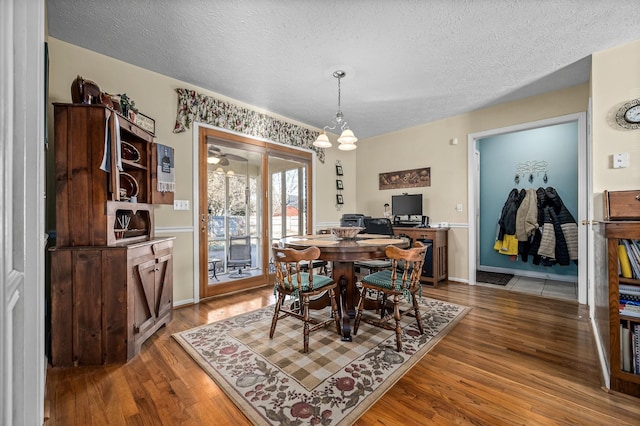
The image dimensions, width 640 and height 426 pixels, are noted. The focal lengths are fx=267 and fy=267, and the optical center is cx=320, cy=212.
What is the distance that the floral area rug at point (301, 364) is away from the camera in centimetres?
146

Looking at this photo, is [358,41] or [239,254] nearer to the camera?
[358,41]

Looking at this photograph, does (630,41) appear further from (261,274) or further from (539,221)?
(261,274)

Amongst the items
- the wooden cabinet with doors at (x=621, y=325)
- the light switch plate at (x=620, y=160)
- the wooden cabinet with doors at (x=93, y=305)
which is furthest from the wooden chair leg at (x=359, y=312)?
the light switch plate at (x=620, y=160)

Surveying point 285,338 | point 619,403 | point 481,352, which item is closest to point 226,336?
point 285,338

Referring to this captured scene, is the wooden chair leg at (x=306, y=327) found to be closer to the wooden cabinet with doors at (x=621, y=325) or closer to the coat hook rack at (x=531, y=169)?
the wooden cabinet with doors at (x=621, y=325)

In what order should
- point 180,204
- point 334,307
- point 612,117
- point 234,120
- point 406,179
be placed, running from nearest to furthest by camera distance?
point 334,307
point 612,117
point 180,204
point 234,120
point 406,179

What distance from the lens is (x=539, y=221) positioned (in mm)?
4230

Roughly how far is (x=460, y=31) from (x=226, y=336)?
3249 mm

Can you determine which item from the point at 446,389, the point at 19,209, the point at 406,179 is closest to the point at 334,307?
the point at 446,389

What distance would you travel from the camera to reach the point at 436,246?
12.9 feet

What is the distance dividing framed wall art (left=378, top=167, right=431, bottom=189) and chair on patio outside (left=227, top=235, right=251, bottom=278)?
8.99 feet

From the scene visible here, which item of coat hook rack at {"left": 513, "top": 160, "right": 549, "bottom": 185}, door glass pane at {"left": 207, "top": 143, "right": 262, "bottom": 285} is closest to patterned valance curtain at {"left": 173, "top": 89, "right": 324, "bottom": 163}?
A: door glass pane at {"left": 207, "top": 143, "right": 262, "bottom": 285}

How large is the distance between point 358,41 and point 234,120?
6.38ft

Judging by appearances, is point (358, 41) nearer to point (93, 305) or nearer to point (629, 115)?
point (629, 115)
